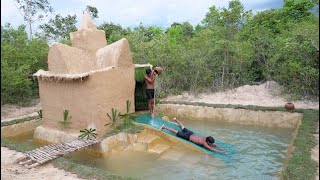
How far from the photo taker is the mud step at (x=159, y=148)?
33.4 ft

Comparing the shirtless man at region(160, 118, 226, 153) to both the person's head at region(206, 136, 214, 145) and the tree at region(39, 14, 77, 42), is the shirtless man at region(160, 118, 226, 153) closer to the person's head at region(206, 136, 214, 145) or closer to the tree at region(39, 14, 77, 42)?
the person's head at region(206, 136, 214, 145)

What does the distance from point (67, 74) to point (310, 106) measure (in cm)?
1065

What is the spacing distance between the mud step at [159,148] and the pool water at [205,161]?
Result: 139 millimetres

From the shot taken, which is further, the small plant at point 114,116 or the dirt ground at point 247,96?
the dirt ground at point 247,96

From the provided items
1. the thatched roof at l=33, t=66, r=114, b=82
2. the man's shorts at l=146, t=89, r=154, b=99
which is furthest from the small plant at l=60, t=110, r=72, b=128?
the man's shorts at l=146, t=89, r=154, b=99

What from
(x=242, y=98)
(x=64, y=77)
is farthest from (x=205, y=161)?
(x=242, y=98)

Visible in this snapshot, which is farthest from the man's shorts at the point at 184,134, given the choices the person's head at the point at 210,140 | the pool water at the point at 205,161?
the person's head at the point at 210,140

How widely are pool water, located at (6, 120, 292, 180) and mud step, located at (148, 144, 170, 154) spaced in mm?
139

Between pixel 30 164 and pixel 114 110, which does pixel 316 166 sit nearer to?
pixel 114 110

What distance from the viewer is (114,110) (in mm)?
11312

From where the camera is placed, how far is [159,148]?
34.2ft

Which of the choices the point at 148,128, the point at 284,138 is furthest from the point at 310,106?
the point at 148,128

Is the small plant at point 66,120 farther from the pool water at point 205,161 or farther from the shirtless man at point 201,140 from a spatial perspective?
the shirtless man at point 201,140

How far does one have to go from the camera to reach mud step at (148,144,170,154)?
1019 centimetres
